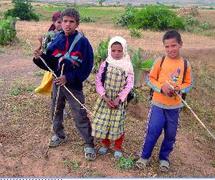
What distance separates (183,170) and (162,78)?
3.80ft

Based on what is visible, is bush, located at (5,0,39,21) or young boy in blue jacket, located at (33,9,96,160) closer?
young boy in blue jacket, located at (33,9,96,160)

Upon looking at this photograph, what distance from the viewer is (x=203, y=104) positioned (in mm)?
8609

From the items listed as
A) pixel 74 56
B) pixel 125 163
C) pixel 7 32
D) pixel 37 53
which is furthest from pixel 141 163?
pixel 7 32

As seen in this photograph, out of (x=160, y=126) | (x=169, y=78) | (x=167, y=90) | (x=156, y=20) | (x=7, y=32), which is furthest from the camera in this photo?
(x=156, y=20)

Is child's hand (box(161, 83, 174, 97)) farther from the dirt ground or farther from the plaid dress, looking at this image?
the dirt ground

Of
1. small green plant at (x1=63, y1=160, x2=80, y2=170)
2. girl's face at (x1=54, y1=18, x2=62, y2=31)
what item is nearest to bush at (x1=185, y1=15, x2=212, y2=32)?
girl's face at (x1=54, y1=18, x2=62, y2=31)

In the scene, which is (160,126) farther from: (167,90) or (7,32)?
(7,32)

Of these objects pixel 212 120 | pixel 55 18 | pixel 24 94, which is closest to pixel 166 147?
pixel 55 18

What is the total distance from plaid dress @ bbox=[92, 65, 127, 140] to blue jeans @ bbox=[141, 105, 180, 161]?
0.30 meters

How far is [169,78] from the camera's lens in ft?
14.9

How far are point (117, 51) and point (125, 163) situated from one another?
3.72 feet

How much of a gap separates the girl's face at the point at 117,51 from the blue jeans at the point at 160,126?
591 mm

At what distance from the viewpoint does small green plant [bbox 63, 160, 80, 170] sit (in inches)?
188

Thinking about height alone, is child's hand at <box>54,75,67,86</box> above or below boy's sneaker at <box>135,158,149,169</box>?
above
